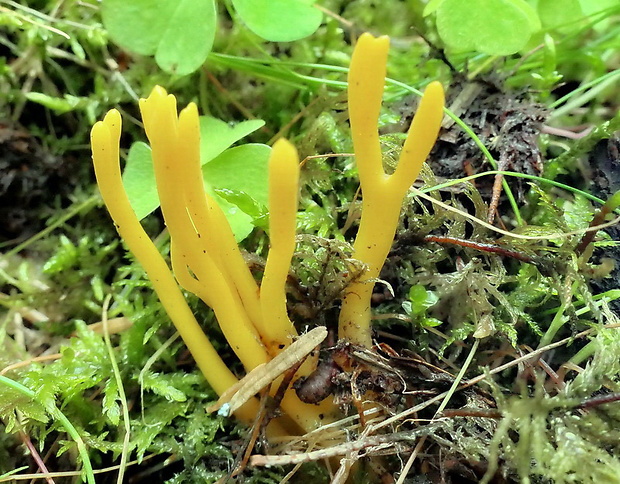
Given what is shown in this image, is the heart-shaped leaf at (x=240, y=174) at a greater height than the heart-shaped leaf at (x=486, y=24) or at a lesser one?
lesser

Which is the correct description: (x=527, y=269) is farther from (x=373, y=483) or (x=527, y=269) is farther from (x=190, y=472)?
(x=190, y=472)

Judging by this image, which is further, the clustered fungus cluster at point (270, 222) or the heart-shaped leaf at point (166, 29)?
the heart-shaped leaf at point (166, 29)

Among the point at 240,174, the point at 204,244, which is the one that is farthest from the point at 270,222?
Answer: the point at 240,174

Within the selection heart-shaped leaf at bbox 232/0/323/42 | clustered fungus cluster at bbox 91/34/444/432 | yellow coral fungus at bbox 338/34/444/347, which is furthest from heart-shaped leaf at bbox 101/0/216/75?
yellow coral fungus at bbox 338/34/444/347

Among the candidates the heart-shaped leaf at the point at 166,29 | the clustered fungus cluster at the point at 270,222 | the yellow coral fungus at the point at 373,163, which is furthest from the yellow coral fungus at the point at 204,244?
the heart-shaped leaf at the point at 166,29

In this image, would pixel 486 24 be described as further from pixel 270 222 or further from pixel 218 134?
pixel 270 222

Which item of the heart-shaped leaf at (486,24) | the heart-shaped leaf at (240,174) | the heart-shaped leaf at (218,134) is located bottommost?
the heart-shaped leaf at (240,174)

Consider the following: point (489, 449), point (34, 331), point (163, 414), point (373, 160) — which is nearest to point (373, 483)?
point (489, 449)

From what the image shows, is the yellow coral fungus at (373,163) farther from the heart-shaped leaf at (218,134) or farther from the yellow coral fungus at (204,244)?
the heart-shaped leaf at (218,134)
